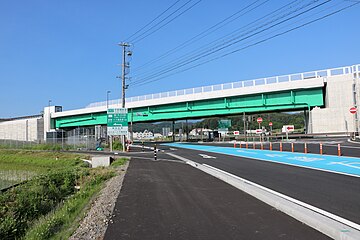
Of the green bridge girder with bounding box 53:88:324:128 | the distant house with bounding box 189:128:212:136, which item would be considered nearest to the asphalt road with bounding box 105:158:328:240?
the green bridge girder with bounding box 53:88:324:128

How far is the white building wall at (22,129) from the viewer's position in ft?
256

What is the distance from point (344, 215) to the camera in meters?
6.86

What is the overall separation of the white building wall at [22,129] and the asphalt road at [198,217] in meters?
73.9

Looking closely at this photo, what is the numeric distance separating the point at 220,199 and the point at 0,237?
629cm

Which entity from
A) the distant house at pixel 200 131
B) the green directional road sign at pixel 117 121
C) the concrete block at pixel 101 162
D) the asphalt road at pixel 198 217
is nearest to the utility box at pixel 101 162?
the concrete block at pixel 101 162

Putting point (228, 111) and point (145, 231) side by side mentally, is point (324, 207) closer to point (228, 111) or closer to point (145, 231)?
point (145, 231)

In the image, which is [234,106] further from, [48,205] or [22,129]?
[22,129]

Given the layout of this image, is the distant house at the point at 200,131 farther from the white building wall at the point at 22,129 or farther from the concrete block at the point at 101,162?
the concrete block at the point at 101,162

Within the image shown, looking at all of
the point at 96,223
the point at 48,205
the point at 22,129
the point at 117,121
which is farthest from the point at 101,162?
the point at 22,129

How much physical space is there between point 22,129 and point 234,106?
57.6 meters

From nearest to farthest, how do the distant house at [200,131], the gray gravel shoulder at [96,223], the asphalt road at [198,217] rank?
the asphalt road at [198,217], the gray gravel shoulder at [96,223], the distant house at [200,131]

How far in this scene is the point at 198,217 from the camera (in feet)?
23.3

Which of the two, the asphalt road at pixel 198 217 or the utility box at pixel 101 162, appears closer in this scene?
the asphalt road at pixel 198 217


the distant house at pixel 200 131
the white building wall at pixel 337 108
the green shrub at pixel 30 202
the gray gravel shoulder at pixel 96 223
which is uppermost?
the white building wall at pixel 337 108
